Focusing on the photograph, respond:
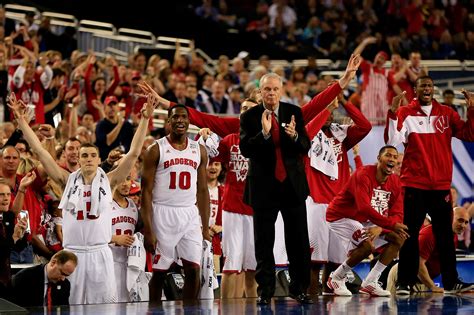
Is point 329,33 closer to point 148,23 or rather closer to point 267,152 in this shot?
point 148,23

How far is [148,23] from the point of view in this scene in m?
27.5

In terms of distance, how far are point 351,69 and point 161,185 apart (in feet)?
7.64

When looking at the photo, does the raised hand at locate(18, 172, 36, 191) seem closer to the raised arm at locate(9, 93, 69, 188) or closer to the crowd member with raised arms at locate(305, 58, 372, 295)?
the raised arm at locate(9, 93, 69, 188)

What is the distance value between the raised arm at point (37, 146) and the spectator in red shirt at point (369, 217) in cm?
287

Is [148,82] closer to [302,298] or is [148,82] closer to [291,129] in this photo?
[302,298]

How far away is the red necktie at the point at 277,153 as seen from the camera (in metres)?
11.6

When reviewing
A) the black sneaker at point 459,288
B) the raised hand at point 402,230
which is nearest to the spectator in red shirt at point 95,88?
the raised hand at point 402,230

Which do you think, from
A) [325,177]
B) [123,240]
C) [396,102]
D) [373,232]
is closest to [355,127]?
[325,177]

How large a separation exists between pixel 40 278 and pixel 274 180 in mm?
2486

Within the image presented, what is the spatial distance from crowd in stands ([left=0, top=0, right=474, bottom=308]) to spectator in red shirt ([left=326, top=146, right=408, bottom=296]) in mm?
831

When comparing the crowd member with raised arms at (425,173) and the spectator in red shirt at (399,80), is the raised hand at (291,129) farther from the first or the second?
the spectator in red shirt at (399,80)

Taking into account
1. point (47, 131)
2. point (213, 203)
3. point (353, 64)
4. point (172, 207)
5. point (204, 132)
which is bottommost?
point (172, 207)

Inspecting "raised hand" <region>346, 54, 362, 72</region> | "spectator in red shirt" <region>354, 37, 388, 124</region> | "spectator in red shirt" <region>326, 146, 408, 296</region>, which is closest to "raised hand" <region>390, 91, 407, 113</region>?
"spectator in red shirt" <region>326, 146, 408, 296</region>

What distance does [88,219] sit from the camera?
1275cm
